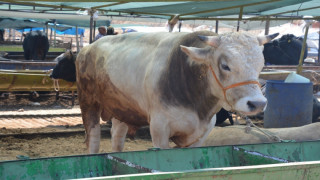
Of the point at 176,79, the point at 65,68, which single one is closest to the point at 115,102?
the point at 176,79

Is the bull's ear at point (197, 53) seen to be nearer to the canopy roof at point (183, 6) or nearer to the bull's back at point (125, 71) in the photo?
the bull's back at point (125, 71)

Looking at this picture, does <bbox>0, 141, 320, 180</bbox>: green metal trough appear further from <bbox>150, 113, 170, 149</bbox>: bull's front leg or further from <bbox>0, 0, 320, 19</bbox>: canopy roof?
<bbox>0, 0, 320, 19</bbox>: canopy roof

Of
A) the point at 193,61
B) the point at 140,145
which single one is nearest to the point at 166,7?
the point at 140,145

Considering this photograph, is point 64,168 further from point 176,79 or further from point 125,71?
point 125,71

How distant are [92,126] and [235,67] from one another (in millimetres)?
2953

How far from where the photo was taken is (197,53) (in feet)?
16.9

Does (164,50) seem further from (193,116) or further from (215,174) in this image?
(215,174)

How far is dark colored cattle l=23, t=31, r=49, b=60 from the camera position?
681 inches

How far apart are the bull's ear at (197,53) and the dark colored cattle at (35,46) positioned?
12777mm

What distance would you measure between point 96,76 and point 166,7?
2.75 m

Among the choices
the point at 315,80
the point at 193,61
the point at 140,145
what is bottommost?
the point at 140,145

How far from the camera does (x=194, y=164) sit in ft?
15.6

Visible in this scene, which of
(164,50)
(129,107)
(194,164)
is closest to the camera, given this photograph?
(194,164)

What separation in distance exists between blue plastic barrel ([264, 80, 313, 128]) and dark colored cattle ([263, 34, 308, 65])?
29.1 ft
